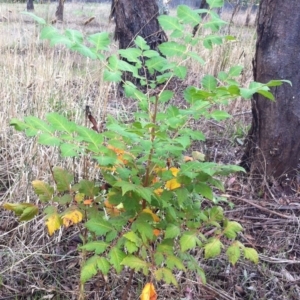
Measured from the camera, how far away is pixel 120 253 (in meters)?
1.38

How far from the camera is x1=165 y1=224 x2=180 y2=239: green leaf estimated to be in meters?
1.40

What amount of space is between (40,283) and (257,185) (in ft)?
4.25

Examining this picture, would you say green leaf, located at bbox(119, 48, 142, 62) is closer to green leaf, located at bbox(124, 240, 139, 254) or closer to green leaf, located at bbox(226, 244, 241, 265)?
green leaf, located at bbox(124, 240, 139, 254)

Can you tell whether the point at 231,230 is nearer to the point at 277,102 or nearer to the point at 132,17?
the point at 277,102

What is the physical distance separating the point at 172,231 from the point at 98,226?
227 millimetres

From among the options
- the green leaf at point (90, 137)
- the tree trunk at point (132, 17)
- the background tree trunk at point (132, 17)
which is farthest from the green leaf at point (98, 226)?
the background tree trunk at point (132, 17)

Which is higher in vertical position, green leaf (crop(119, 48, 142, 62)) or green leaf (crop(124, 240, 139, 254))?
green leaf (crop(119, 48, 142, 62))

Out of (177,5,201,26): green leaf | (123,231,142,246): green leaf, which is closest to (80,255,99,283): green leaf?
(123,231,142,246): green leaf

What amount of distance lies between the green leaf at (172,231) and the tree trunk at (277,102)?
1.19m

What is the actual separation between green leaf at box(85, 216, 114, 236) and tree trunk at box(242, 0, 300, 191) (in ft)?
4.34

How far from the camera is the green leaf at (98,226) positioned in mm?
1381

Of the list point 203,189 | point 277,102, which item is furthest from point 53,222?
point 277,102

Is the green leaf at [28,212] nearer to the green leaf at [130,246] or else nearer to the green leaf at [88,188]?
the green leaf at [88,188]

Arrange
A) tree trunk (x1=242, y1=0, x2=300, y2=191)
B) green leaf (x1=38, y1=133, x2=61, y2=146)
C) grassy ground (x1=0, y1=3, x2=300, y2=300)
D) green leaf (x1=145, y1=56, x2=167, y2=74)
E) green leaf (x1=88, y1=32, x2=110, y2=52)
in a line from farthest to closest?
1. tree trunk (x1=242, y1=0, x2=300, y2=191)
2. grassy ground (x1=0, y1=3, x2=300, y2=300)
3. green leaf (x1=145, y1=56, x2=167, y2=74)
4. green leaf (x1=88, y1=32, x2=110, y2=52)
5. green leaf (x1=38, y1=133, x2=61, y2=146)
